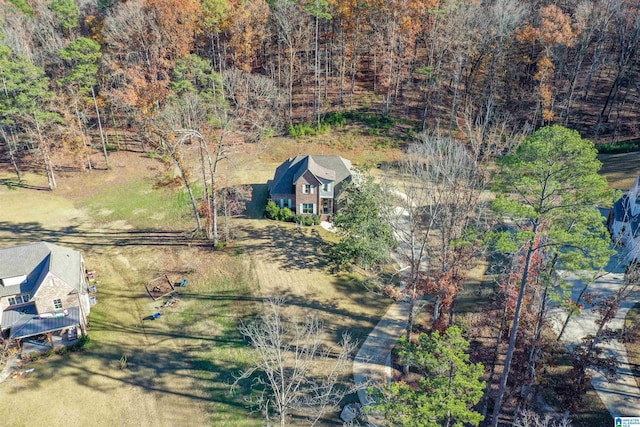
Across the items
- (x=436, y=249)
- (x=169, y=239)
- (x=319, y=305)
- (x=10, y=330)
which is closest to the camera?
(x=10, y=330)

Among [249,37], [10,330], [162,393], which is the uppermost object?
[249,37]

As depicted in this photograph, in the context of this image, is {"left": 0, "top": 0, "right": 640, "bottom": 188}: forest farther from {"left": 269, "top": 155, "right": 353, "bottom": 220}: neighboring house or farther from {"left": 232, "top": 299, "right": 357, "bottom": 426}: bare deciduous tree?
{"left": 232, "top": 299, "right": 357, "bottom": 426}: bare deciduous tree

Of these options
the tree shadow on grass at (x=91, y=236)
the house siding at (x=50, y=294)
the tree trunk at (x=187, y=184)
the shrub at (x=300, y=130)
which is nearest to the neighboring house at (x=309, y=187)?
the tree trunk at (x=187, y=184)

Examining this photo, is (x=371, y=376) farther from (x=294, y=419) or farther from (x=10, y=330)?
(x=10, y=330)

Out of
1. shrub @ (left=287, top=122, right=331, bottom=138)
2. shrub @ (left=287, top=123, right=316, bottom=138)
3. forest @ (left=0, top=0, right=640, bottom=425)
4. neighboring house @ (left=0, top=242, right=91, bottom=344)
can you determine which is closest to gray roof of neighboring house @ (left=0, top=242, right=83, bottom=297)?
neighboring house @ (left=0, top=242, right=91, bottom=344)

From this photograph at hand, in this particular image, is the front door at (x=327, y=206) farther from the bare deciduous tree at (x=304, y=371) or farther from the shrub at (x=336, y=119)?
the shrub at (x=336, y=119)

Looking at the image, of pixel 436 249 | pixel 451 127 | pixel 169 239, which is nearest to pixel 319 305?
pixel 436 249

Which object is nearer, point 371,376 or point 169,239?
point 371,376
